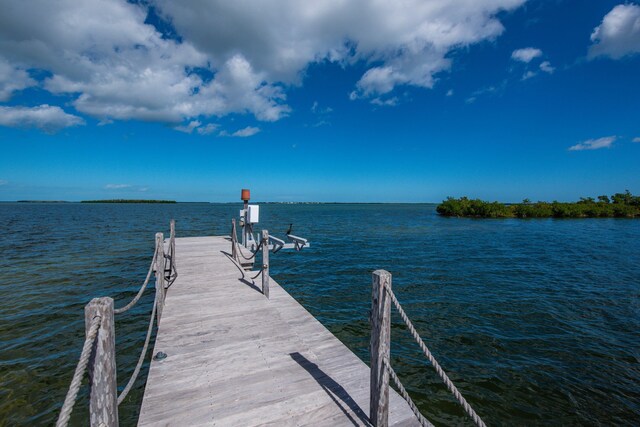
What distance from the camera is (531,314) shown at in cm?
939

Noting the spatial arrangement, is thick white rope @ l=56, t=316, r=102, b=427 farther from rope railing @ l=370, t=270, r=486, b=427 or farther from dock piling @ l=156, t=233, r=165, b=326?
dock piling @ l=156, t=233, r=165, b=326

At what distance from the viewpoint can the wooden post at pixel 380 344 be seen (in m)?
3.30

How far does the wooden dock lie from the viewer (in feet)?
11.2

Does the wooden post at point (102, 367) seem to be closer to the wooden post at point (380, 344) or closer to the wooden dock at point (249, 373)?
the wooden dock at point (249, 373)

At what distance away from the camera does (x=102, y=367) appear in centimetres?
243

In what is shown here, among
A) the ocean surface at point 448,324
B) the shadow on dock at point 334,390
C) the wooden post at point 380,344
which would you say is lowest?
the ocean surface at point 448,324

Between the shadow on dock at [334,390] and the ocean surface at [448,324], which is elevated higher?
the shadow on dock at [334,390]

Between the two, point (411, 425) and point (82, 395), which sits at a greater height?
point (411, 425)

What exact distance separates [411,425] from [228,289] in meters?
5.70

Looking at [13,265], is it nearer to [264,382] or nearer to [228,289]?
[228,289]

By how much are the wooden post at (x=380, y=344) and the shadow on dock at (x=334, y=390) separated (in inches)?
8.0

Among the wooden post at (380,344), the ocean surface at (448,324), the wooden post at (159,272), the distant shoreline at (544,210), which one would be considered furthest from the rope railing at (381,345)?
the distant shoreline at (544,210)

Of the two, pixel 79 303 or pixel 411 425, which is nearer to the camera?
pixel 411 425

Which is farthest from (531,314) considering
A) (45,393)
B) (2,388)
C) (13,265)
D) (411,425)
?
(13,265)
